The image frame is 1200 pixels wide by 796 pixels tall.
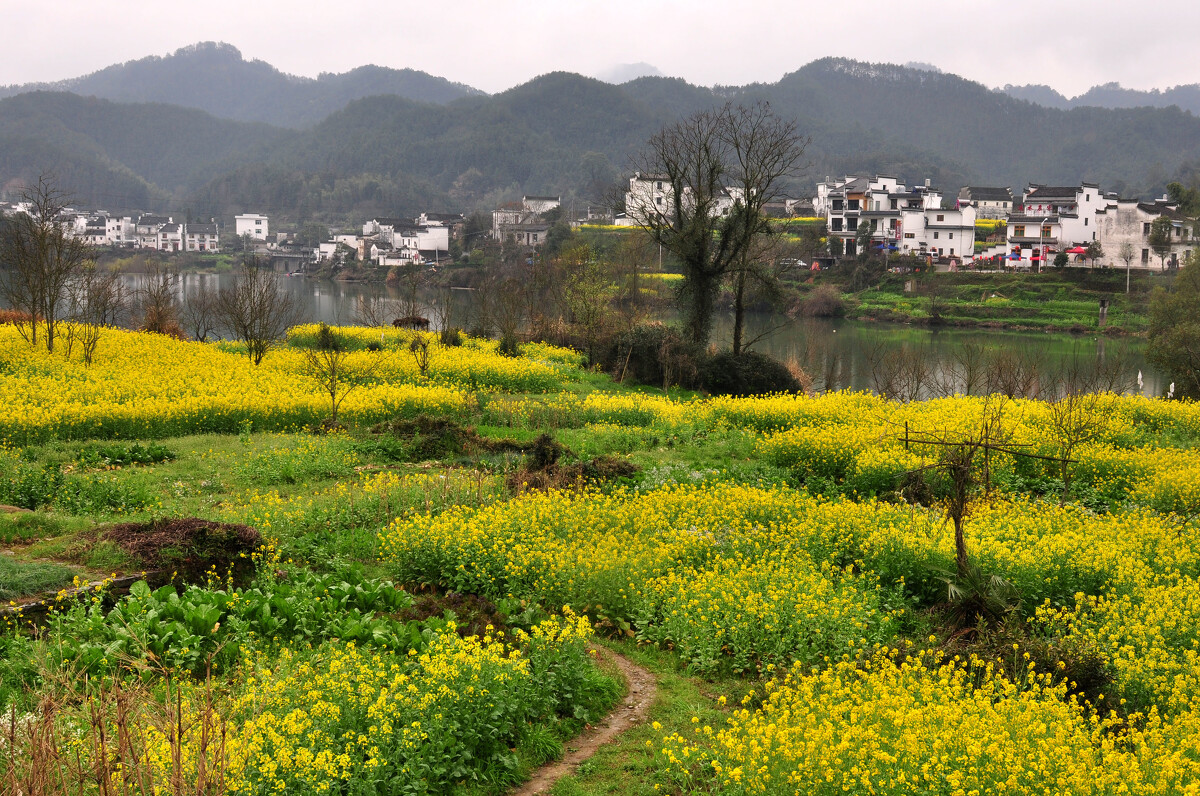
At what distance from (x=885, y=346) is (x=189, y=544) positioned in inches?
1629

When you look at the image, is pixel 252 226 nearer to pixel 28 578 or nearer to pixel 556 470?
pixel 556 470

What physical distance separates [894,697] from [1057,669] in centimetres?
217

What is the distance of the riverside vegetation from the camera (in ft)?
17.5

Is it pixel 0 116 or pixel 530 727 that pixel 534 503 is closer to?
pixel 530 727

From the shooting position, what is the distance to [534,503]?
37.0 feet

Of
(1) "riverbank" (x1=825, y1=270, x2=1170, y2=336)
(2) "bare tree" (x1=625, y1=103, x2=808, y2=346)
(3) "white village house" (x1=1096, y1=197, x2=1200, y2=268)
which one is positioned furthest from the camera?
(3) "white village house" (x1=1096, y1=197, x2=1200, y2=268)

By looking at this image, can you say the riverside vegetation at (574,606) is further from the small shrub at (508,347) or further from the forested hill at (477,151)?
the forested hill at (477,151)

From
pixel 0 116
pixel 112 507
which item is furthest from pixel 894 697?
pixel 0 116

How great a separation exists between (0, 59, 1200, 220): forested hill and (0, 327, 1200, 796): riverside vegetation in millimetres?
129238

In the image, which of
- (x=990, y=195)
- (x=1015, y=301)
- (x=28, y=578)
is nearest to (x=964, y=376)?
(x=28, y=578)

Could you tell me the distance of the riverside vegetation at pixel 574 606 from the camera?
210 inches

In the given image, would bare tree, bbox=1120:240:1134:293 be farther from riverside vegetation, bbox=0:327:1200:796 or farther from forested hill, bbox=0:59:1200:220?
forested hill, bbox=0:59:1200:220

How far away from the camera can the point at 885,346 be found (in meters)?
45.5

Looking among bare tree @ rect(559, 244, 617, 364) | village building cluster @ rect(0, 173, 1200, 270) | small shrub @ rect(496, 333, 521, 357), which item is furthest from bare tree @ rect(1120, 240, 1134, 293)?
small shrub @ rect(496, 333, 521, 357)
